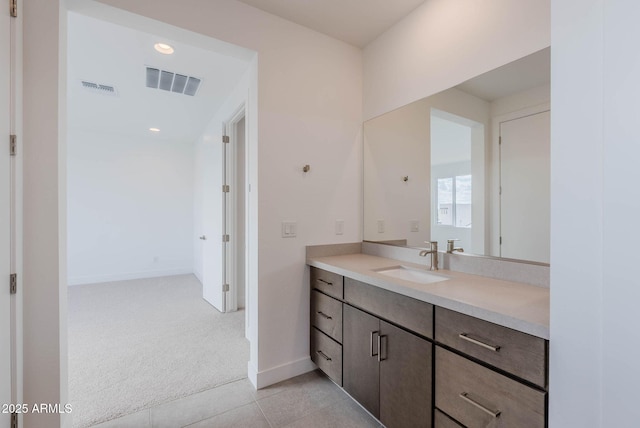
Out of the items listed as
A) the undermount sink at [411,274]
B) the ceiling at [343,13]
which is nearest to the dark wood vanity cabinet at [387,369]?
the undermount sink at [411,274]

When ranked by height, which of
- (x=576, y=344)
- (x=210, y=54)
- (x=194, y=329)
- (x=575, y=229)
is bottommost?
(x=194, y=329)

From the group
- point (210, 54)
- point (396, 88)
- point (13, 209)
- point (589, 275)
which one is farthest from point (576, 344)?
point (210, 54)

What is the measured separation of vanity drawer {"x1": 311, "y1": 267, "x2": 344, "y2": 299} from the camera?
188 cm

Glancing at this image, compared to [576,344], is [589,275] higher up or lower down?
higher up

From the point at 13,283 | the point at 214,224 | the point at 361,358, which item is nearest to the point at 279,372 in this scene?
the point at 361,358

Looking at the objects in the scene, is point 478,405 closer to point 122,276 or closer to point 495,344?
point 495,344

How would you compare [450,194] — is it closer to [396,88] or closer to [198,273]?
[396,88]

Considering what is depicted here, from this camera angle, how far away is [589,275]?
81 cm

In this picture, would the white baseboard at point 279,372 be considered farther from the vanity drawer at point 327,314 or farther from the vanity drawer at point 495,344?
the vanity drawer at point 495,344

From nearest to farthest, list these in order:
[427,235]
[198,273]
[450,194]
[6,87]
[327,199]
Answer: [6,87], [450,194], [427,235], [327,199], [198,273]

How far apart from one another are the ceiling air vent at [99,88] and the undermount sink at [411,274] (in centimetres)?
341

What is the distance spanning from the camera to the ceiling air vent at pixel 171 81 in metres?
2.76

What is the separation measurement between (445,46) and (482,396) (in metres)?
1.90

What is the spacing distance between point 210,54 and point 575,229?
273 centimetres
